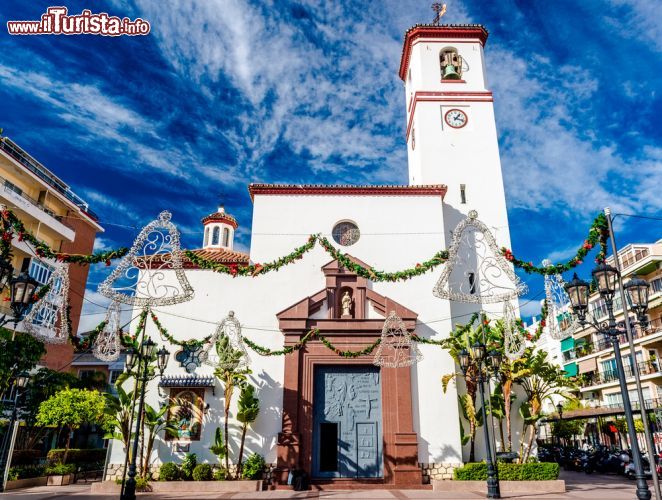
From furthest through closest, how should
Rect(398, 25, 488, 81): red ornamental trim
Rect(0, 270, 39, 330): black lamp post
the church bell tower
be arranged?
1. Rect(398, 25, 488, 81): red ornamental trim
2. the church bell tower
3. Rect(0, 270, 39, 330): black lamp post

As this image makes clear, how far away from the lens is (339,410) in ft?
54.1

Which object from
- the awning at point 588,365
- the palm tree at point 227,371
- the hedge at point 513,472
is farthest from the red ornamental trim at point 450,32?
the awning at point 588,365

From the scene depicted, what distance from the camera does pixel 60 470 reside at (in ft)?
61.3

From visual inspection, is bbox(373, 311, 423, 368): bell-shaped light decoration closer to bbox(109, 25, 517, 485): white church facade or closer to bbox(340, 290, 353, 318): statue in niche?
bbox(109, 25, 517, 485): white church facade

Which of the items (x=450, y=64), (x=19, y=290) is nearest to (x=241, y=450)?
(x=19, y=290)

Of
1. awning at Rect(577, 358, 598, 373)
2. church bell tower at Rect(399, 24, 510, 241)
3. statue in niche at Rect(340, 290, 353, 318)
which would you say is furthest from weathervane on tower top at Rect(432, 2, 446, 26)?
awning at Rect(577, 358, 598, 373)

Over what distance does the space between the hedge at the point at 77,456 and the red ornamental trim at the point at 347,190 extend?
47.0 ft

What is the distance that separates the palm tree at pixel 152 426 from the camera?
49.5ft

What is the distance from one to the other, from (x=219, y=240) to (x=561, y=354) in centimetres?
3442

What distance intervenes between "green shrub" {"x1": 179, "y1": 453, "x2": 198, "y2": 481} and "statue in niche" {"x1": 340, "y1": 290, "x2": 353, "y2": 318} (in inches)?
261

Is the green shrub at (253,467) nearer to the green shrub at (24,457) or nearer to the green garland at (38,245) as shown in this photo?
the green garland at (38,245)

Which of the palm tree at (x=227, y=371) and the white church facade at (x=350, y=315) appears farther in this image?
the white church facade at (x=350, y=315)

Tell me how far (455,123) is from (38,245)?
16.3m

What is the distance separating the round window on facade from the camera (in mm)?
18562
